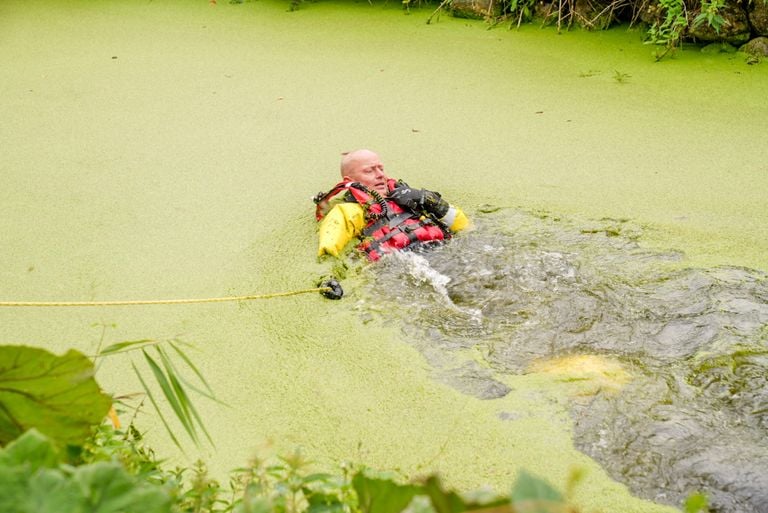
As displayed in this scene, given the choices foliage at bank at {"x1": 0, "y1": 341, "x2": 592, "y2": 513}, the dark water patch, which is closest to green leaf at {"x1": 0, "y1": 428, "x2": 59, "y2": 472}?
foliage at bank at {"x1": 0, "y1": 341, "x2": 592, "y2": 513}

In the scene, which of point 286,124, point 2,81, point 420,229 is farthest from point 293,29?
point 420,229

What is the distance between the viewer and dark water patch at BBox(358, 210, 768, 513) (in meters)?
1.54

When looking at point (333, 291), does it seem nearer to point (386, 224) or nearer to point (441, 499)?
point (386, 224)

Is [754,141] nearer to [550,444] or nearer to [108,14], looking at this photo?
[550,444]

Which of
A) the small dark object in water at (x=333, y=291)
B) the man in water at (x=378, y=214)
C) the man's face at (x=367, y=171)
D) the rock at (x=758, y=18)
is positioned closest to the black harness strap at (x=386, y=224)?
the man in water at (x=378, y=214)

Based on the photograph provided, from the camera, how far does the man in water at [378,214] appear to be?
2434mm

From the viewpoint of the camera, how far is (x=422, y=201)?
249 centimetres

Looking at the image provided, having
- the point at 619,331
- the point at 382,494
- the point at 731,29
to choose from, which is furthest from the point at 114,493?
the point at 731,29

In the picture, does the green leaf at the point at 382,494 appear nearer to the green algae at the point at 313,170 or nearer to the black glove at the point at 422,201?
the green algae at the point at 313,170

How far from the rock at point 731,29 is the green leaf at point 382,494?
3.45 metres

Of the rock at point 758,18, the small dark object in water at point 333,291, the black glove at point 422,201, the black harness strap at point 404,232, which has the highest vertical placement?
the rock at point 758,18

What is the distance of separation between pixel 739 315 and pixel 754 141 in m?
1.15

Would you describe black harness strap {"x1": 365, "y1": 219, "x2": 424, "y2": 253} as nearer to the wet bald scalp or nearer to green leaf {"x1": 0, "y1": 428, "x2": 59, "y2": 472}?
the wet bald scalp

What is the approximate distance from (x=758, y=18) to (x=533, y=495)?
12.0 feet
